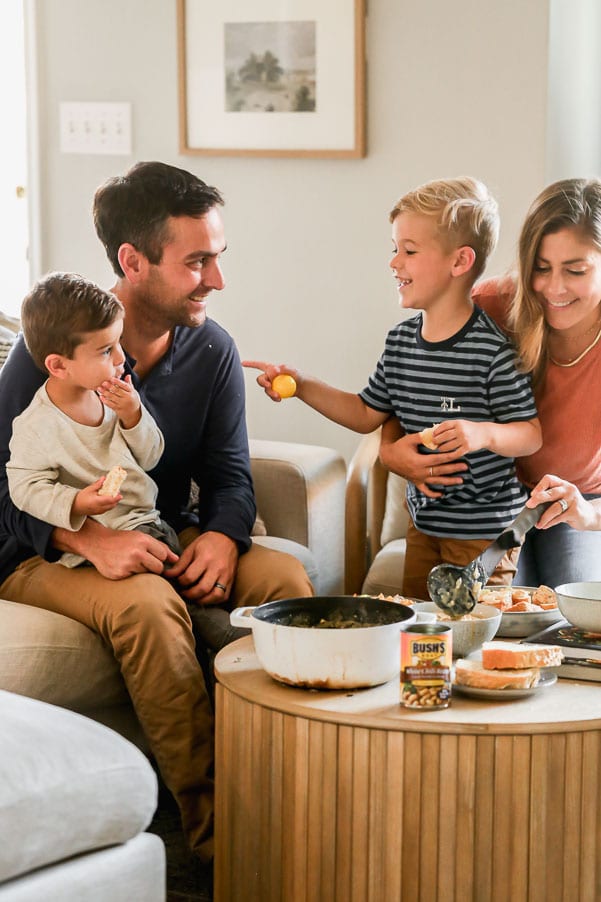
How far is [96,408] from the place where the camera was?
2.14 metres

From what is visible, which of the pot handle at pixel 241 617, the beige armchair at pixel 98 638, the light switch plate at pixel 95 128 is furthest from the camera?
the light switch plate at pixel 95 128

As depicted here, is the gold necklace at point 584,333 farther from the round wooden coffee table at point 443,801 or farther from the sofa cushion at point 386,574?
the round wooden coffee table at point 443,801

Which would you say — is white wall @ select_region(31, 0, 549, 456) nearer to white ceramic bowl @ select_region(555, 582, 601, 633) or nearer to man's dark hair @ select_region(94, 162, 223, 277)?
man's dark hair @ select_region(94, 162, 223, 277)

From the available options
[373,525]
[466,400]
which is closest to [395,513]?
[373,525]

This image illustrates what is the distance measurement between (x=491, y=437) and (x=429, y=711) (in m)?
0.76

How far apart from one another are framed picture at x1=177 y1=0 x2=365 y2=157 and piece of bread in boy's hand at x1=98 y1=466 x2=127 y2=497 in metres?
1.44

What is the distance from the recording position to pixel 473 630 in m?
1.70

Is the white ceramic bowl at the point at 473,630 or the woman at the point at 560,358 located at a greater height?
the woman at the point at 560,358

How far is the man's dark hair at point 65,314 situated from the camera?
2.03 metres

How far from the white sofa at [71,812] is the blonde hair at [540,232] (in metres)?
1.15

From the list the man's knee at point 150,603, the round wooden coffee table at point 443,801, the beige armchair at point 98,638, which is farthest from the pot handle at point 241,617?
the beige armchair at point 98,638

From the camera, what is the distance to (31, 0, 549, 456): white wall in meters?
2.96

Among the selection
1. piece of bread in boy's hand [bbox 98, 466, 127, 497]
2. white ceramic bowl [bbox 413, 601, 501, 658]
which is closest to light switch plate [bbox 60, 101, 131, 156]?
piece of bread in boy's hand [bbox 98, 466, 127, 497]

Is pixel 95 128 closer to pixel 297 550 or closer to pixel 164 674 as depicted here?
pixel 297 550
